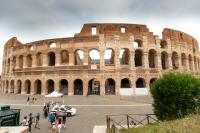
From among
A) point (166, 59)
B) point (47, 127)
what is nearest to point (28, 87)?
point (47, 127)

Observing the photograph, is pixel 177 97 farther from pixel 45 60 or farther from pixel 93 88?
pixel 45 60

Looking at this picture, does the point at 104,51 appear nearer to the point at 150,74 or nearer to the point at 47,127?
the point at 150,74

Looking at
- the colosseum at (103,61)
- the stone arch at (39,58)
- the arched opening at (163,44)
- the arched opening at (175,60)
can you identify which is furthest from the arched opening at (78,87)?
the arched opening at (175,60)

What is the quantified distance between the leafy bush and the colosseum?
17.6m

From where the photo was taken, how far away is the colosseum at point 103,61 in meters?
27.2

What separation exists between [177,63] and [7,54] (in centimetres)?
3615

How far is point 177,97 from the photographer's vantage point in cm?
880

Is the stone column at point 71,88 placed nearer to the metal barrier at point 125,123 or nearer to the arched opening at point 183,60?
the metal barrier at point 125,123

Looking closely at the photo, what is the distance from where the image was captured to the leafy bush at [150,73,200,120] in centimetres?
874

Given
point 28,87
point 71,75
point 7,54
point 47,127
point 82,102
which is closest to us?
point 47,127

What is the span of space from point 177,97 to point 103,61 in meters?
19.1

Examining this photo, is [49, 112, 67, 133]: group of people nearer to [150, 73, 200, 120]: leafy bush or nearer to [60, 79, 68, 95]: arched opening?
[150, 73, 200, 120]: leafy bush

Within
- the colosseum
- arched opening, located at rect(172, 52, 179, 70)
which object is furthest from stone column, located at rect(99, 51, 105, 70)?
arched opening, located at rect(172, 52, 179, 70)

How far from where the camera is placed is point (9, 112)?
7.32 meters
